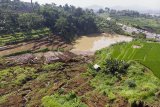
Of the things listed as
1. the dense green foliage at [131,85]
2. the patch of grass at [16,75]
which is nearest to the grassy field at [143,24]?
the patch of grass at [16,75]

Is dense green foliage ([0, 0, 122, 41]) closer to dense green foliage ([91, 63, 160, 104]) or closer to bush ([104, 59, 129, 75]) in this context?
bush ([104, 59, 129, 75])

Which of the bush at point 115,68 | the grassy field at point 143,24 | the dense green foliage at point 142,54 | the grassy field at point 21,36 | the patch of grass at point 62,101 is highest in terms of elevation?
the patch of grass at point 62,101

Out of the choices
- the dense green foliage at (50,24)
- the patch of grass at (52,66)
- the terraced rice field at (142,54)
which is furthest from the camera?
the dense green foliage at (50,24)


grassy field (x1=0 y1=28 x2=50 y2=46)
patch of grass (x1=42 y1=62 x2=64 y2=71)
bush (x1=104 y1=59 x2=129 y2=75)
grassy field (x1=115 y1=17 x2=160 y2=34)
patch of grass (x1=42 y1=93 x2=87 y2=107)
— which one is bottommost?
grassy field (x1=115 y1=17 x2=160 y2=34)

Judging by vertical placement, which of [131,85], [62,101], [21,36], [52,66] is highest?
[62,101]

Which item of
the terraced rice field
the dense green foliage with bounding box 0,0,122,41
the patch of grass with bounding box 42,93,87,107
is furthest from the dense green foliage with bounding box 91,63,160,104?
the dense green foliage with bounding box 0,0,122,41

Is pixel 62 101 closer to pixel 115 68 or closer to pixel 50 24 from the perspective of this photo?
pixel 115 68

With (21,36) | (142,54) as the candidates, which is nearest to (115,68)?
(142,54)

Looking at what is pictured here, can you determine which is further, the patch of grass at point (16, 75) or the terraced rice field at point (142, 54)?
the terraced rice field at point (142, 54)

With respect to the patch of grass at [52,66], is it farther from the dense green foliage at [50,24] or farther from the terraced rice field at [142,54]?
the dense green foliage at [50,24]
